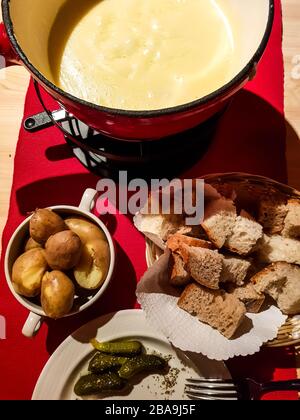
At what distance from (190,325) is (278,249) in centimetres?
24

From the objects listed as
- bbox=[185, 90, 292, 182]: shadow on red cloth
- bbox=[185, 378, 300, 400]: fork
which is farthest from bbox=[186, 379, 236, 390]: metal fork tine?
bbox=[185, 90, 292, 182]: shadow on red cloth

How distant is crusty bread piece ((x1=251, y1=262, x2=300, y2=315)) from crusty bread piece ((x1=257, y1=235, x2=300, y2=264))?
0.02 metres

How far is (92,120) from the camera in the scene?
0.89 meters

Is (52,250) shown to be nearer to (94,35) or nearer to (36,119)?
(36,119)

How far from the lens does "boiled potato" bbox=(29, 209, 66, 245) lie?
97 cm

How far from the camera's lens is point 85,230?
102cm

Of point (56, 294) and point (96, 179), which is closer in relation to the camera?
point (56, 294)

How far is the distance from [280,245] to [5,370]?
2.06 feet

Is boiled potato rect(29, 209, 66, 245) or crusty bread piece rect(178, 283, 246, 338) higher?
boiled potato rect(29, 209, 66, 245)

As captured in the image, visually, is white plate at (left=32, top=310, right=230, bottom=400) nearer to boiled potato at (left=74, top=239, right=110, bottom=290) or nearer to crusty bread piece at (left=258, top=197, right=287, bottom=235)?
boiled potato at (left=74, top=239, right=110, bottom=290)

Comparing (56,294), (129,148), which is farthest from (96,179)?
(56,294)

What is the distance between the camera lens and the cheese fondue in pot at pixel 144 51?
1.00 m

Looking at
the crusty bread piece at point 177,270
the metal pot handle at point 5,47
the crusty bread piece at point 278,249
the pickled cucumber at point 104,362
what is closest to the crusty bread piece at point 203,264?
the crusty bread piece at point 177,270

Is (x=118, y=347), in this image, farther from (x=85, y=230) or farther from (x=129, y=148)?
(x=129, y=148)
